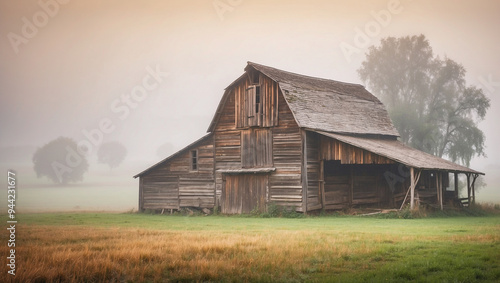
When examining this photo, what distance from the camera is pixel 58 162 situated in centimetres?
11256

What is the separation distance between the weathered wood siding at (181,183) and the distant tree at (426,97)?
2444cm

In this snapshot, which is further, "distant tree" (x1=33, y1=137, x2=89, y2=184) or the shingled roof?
"distant tree" (x1=33, y1=137, x2=89, y2=184)

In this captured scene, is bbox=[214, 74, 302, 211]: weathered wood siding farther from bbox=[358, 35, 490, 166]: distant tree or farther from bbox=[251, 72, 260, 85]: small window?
bbox=[358, 35, 490, 166]: distant tree

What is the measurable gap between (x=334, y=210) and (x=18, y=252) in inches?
873

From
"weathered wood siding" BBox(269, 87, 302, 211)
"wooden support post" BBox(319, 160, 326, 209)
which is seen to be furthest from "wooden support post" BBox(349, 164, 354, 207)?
"weathered wood siding" BBox(269, 87, 302, 211)

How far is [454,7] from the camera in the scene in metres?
168

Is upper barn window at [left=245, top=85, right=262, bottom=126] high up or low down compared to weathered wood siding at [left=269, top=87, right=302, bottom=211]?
up

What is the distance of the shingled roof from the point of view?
31109mm

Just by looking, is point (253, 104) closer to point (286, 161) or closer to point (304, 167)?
point (286, 161)

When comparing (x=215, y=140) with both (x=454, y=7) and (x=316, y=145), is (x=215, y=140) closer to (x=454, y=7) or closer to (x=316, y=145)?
(x=316, y=145)

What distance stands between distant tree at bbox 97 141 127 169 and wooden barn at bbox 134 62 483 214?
125 m

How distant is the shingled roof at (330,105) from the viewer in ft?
102

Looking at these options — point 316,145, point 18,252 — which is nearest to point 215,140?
point 316,145

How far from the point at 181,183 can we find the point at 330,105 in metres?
11.6
